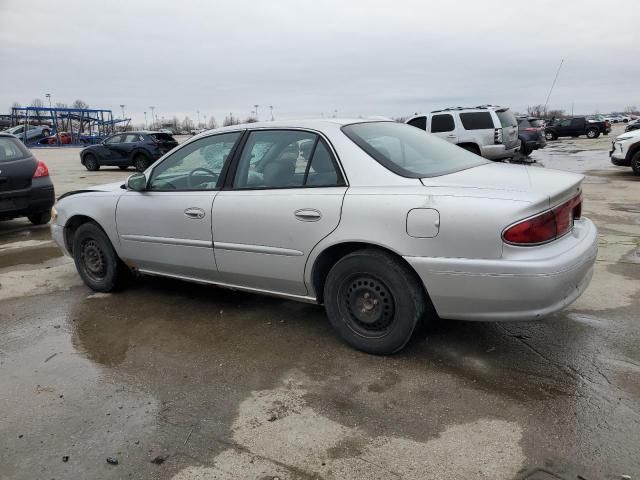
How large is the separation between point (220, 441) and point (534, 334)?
2366mm

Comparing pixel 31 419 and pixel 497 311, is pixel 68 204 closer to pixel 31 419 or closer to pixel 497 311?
pixel 31 419

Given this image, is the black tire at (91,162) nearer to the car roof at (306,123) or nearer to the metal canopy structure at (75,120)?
the car roof at (306,123)

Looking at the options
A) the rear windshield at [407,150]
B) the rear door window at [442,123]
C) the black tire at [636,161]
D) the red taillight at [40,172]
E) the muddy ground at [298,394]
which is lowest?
the muddy ground at [298,394]

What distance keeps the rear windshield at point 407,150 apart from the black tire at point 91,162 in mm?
18376

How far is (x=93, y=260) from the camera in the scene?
5.06 metres

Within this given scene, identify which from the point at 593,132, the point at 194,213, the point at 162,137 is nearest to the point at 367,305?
the point at 194,213

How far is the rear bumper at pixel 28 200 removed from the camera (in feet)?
25.6

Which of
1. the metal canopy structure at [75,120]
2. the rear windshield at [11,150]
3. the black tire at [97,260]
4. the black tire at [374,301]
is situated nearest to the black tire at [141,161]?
the rear windshield at [11,150]

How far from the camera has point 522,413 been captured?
281cm

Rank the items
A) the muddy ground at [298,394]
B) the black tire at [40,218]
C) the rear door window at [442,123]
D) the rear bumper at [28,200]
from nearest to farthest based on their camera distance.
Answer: the muddy ground at [298,394], the rear bumper at [28,200], the black tire at [40,218], the rear door window at [442,123]

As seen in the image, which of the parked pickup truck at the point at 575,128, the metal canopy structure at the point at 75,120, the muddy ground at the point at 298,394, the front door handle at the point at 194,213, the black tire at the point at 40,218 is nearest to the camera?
the muddy ground at the point at 298,394

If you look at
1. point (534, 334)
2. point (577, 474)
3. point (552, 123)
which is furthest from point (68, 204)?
point (552, 123)

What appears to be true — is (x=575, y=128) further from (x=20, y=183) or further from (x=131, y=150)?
(x=20, y=183)

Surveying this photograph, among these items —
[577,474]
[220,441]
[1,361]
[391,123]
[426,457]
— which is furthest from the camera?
[391,123]
